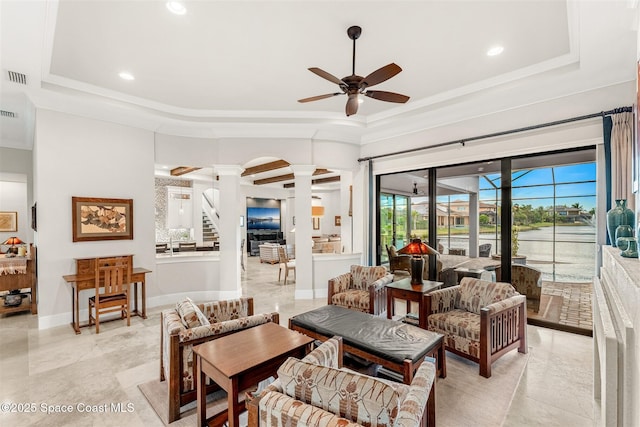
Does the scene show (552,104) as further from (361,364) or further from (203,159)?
(203,159)

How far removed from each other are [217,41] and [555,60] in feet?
12.7

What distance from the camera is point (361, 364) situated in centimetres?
278

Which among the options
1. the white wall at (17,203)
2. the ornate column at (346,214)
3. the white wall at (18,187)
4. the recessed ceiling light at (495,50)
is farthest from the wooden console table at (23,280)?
the recessed ceiling light at (495,50)

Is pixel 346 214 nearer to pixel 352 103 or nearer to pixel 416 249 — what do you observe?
pixel 416 249

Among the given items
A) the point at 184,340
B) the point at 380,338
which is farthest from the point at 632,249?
the point at 184,340

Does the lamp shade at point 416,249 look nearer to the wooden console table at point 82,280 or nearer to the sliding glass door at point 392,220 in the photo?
the sliding glass door at point 392,220

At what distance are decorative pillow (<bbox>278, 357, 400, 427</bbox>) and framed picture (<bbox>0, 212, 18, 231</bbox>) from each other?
27.3ft

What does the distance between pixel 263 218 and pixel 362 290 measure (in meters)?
9.00

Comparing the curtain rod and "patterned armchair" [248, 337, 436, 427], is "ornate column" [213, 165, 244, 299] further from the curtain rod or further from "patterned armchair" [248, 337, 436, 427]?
"patterned armchair" [248, 337, 436, 427]

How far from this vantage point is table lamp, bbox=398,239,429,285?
3.80 m

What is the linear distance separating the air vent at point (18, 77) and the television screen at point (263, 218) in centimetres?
887

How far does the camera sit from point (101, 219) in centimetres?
460

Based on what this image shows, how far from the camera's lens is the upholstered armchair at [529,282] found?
4188mm

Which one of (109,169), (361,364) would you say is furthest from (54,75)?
(361,364)
